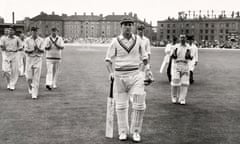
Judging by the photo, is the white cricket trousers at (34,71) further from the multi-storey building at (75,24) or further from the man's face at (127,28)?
the multi-storey building at (75,24)

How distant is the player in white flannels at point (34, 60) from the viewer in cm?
1058

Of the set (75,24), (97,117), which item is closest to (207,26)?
(75,24)

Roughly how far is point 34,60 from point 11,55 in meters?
2.30

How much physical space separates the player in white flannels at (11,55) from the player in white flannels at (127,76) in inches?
278

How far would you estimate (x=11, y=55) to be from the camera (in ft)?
41.2

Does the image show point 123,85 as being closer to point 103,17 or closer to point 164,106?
point 164,106

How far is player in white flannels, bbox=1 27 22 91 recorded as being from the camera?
12500mm

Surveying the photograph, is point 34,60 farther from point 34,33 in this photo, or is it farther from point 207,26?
point 207,26

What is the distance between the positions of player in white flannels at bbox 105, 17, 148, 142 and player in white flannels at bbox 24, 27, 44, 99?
475 cm

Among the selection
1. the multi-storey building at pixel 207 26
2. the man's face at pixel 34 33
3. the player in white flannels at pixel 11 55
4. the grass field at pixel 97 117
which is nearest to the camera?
the grass field at pixel 97 117

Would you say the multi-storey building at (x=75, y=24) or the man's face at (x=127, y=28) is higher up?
the multi-storey building at (x=75, y=24)

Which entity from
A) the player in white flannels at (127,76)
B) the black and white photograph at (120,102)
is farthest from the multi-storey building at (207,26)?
the player in white flannels at (127,76)

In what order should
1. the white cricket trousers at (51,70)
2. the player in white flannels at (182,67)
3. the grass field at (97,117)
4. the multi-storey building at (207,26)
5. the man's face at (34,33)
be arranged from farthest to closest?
the multi-storey building at (207,26), the white cricket trousers at (51,70), the man's face at (34,33), the player in white flannels at (182,67), the grass field at (97,117)

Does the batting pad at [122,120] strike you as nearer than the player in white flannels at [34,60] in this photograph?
Yes
